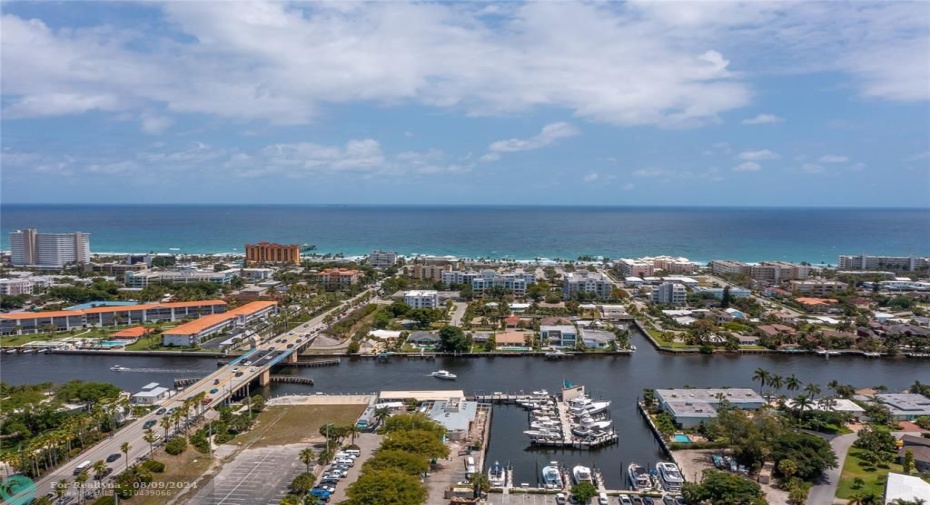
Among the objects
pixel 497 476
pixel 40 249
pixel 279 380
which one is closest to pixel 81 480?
pixel 497 476

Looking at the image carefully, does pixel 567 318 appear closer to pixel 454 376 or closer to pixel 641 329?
pixel 641 329

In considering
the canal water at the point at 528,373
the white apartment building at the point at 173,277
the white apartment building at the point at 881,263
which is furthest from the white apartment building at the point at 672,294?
the white apartment building at the point at 173,277

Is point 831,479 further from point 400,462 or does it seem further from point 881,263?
point 881,263

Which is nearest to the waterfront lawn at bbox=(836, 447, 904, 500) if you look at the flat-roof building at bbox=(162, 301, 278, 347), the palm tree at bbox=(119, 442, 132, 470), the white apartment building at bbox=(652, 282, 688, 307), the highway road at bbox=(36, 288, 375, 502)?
the palm tree at bbox=(119, 442, 132, 470)

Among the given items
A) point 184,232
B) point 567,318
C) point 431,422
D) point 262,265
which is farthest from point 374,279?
point 184,232

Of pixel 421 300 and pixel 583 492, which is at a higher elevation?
pixel 421 300

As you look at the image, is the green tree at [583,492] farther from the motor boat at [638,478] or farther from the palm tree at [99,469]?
the palm tree at [99,469]
